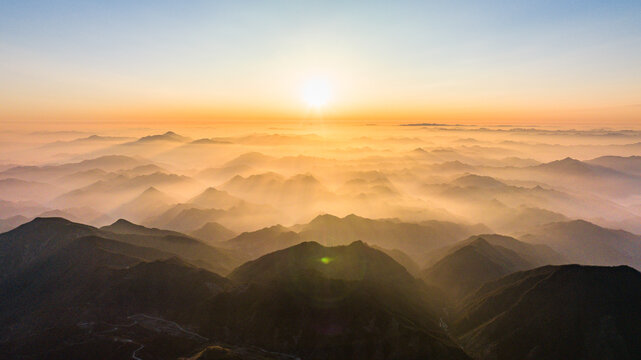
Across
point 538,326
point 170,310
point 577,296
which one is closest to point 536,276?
point 577,296

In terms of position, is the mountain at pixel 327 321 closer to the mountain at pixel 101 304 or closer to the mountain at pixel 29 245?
the mountain at pixel 101 304

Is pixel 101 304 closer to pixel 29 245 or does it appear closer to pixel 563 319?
pixel 29 245

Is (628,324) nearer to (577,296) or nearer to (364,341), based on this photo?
(577,296)

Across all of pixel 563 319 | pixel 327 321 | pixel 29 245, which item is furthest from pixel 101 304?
pixel 563 319

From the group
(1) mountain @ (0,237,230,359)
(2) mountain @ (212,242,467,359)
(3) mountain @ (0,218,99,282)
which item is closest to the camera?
(2) mountain @ (212,242,467,359)

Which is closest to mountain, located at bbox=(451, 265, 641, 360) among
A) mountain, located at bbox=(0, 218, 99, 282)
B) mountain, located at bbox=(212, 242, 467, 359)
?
mountain, located at bbox=(212, 242, 467, 359)

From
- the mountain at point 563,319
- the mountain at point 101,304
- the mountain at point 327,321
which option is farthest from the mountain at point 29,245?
the mountain at point 563,319

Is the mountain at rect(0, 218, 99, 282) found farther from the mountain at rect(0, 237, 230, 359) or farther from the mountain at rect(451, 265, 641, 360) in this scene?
the mountain at rect(451, 265, 641, 360)

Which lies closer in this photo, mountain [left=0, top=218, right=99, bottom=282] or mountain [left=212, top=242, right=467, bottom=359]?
mountain [left=212, top=242, right=467, bottom=359]
